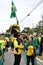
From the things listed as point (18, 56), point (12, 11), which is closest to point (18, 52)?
point (18, 56)

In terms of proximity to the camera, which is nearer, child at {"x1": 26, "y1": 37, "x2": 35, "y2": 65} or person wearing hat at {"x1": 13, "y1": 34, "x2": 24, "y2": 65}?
person wearing hat at {"x1": 13, "y1": 34, "x2": 24, "y2": 65}

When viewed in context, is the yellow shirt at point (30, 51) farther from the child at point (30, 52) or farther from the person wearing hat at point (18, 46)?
the person wearing hat at point (18, 46)

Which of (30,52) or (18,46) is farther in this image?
(30,52)

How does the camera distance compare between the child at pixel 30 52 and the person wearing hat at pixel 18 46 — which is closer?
the person wearing hat at pixel 18 46

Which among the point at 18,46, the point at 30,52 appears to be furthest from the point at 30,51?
the point at 18,46

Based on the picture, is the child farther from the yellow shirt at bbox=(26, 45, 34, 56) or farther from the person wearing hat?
the person wearing hat

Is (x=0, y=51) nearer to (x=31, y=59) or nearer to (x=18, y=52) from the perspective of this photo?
(x=18, y=52)

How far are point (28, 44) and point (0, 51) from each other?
138 cm

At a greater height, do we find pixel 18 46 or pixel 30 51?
pixel 18 46

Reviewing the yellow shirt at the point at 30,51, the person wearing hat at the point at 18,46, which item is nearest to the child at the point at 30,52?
the yellow shirt at the point at 30,51

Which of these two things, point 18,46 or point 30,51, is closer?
point 18,46

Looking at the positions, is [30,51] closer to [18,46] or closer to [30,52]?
[30,52]

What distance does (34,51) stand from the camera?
1307cm

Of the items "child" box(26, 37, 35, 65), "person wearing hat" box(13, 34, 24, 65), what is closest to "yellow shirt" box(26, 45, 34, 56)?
"child" box(26, 37, 35, 65)
